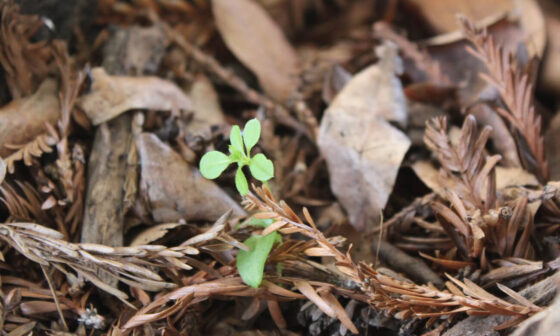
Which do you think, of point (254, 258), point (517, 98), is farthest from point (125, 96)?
point (517, 98)

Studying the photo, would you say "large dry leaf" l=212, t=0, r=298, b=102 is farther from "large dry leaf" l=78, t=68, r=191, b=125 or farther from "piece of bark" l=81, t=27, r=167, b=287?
"piece of bark" l=81, t=27, r=167, b=287

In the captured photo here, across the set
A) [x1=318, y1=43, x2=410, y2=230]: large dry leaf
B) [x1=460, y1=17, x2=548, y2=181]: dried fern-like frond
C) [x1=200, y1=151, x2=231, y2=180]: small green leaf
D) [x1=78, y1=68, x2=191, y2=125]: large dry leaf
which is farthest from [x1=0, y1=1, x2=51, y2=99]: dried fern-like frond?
[x1=460, y1=17, x2=548, y2=181]: dried fern-like frond

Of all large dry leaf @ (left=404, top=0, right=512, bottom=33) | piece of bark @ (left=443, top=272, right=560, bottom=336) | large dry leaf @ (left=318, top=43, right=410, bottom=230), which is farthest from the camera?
large dry leaf @ (left=404, top=0, right=512, bottom=33)

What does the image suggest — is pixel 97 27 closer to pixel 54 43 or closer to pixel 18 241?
pixel 54 43

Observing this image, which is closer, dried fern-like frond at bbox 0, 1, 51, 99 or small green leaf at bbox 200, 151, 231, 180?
small green leaf at bbox 200, 151, 231, 180

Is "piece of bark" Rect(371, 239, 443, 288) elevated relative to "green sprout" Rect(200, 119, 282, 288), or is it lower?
lower

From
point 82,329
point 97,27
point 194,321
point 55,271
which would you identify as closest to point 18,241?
point 55,271

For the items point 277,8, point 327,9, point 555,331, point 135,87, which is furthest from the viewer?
point 327,9

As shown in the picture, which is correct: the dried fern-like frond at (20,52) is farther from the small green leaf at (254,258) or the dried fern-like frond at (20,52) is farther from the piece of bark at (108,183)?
the small green leaf at (254,258)

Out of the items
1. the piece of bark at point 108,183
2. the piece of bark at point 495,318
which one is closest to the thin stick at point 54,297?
the piece of bark at point 108,183
